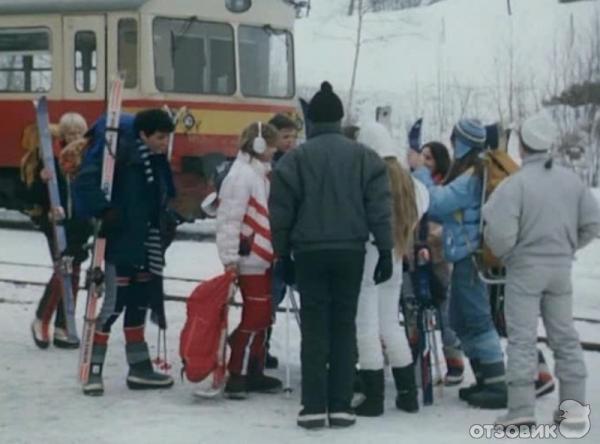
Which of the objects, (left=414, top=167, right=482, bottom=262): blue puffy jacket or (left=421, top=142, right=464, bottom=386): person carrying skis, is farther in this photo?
(left=421, top=142, right=464, bottom=386): person carrying skis

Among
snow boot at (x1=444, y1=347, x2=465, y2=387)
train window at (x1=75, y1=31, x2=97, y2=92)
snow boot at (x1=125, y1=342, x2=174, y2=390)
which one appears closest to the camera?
snow boot at (x1=125, y1=342, x2=174, y2=390)

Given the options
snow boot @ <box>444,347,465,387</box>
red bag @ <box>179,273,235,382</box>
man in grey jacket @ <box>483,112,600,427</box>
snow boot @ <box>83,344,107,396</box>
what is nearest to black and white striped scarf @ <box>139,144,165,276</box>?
red bag @ <box>179,273,235,382</box>

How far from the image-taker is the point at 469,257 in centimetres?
848

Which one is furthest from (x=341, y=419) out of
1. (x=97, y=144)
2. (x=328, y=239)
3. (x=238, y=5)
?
(x=238, y=5)

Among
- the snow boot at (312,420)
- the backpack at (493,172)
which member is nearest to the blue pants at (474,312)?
the backpack at (493,172)

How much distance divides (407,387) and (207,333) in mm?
1214

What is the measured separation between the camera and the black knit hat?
26.2 ft

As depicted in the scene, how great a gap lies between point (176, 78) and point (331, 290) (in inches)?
465

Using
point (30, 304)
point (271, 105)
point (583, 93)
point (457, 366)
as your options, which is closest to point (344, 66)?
point (583, 93)

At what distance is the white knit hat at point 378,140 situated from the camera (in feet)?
27.3

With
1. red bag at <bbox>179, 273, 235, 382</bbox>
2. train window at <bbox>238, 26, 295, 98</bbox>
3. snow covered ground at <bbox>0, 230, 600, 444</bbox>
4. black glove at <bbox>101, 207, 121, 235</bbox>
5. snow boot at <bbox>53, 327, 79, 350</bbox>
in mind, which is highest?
train window at <bbox>238, 26, 295, 98</bbox>

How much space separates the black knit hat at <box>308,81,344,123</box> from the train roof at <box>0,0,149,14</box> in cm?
1149

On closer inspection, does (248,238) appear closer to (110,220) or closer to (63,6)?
(110,220)

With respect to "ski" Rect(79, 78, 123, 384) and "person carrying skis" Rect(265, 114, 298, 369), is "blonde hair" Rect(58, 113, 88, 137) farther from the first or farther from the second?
"person carrying skis" Rect(265, 114, 298, 369)
